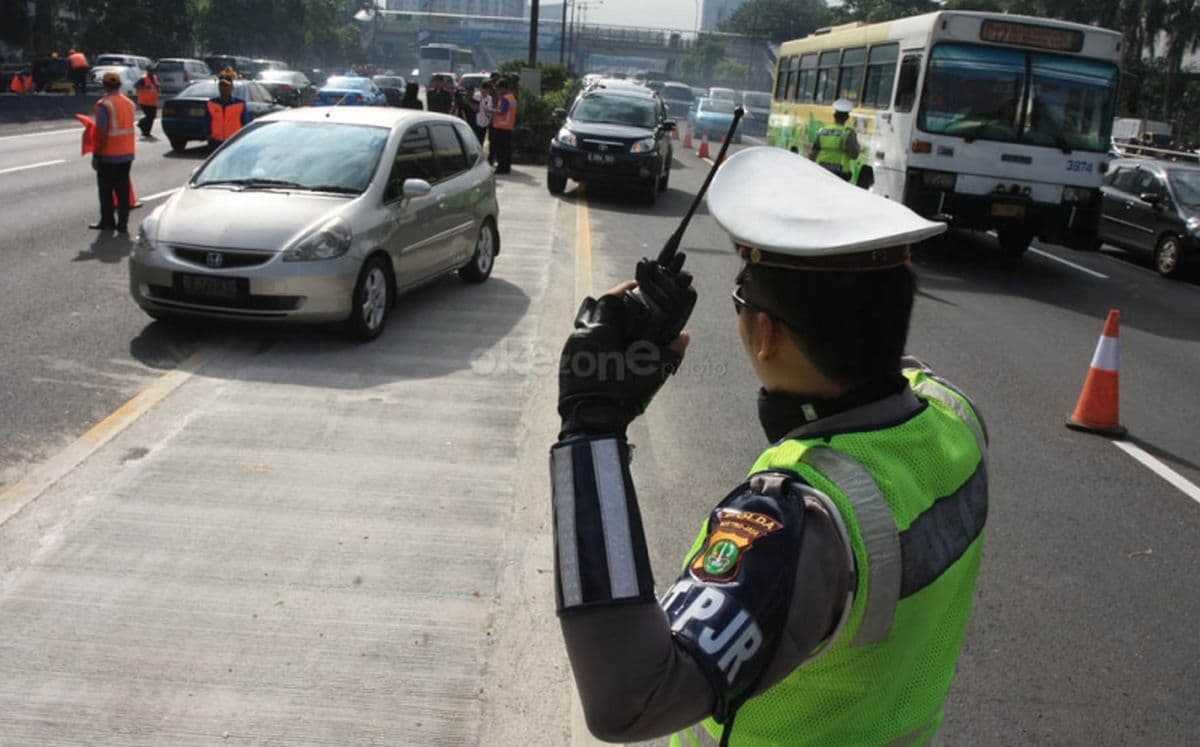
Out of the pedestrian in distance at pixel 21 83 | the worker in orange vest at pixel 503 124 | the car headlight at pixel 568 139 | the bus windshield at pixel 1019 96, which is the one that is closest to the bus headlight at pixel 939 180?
the bus windshield at pixel 1019 96

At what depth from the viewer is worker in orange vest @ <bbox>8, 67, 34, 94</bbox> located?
3653cm

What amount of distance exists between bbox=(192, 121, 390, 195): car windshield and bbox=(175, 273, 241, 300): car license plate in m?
1.16

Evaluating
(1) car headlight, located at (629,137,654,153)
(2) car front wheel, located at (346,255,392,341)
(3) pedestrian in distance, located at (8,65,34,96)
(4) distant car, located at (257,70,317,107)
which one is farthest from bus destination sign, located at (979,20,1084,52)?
(3) pedestrian in distance, located at (8,65,34,96)

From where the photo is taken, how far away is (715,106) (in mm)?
42625

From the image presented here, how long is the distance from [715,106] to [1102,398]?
120ft

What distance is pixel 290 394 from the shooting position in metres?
6.90

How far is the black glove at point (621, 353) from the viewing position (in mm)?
1534

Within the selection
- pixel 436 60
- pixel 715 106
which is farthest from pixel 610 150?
pixel 436 60

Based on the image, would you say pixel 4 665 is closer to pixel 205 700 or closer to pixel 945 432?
pixel 205 700

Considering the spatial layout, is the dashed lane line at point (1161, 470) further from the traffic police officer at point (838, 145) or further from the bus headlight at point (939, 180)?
the traffic police officer at point (838, 145)

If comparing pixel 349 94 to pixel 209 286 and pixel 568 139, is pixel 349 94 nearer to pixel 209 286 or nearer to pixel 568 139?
pixel 568 139

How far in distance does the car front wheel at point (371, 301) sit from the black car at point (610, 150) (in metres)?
10.1

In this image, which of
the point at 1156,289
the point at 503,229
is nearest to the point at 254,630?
the point at 503,229

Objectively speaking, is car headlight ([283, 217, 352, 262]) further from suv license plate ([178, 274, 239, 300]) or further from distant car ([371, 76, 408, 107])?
distant car ([371, 76, 408, 107])
